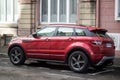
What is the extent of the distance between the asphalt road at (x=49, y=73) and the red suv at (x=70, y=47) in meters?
0.32

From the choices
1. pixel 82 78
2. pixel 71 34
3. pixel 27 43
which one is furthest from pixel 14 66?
pixel 82 78

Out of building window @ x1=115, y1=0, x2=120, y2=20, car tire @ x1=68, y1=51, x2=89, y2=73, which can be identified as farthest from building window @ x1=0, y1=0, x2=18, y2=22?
car tire @ x1=68, y1=51, x2=89, y2=73

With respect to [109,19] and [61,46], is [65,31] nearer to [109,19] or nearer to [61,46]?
[61,46]

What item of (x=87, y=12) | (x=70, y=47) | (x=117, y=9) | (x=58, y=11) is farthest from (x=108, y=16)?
(x=70, y=47)

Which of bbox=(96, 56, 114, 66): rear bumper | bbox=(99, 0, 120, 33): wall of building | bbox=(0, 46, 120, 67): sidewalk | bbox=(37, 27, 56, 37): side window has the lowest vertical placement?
bbox=(0, 46, 120, 67): sidewalk

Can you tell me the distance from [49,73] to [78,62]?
1.06 meters

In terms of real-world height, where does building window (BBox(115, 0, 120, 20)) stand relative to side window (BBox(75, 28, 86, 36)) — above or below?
above

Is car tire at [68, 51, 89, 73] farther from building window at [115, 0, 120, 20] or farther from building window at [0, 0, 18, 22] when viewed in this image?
building window at [0, 0, 18, 22]

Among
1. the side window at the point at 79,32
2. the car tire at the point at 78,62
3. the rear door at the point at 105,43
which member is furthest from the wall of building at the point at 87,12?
the car tire at the point at 78,62

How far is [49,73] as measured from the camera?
40.1 ft

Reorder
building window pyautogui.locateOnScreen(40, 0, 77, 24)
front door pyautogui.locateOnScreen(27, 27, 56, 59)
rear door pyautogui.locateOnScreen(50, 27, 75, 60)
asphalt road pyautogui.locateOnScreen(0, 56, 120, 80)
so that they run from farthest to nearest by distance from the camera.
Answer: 1. building window pyautogui.locateOnScreen(40, 0, 77, 24)
2. front door pyautogui.locateOnScreen(27, 27, 56, 59)
3. rear door pyautogui.locateOnScreen(50, 27, 75, 60)
4. asphalt road pyautogui.locateOnScreen(0, 56, 120, 80)

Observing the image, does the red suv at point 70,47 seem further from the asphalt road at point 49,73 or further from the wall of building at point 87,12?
the wall of building at point 87,12

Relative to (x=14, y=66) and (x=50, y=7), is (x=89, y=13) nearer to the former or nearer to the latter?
(x=50, y=7)

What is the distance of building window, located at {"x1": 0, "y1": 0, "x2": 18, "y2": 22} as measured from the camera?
21938 millimetres
